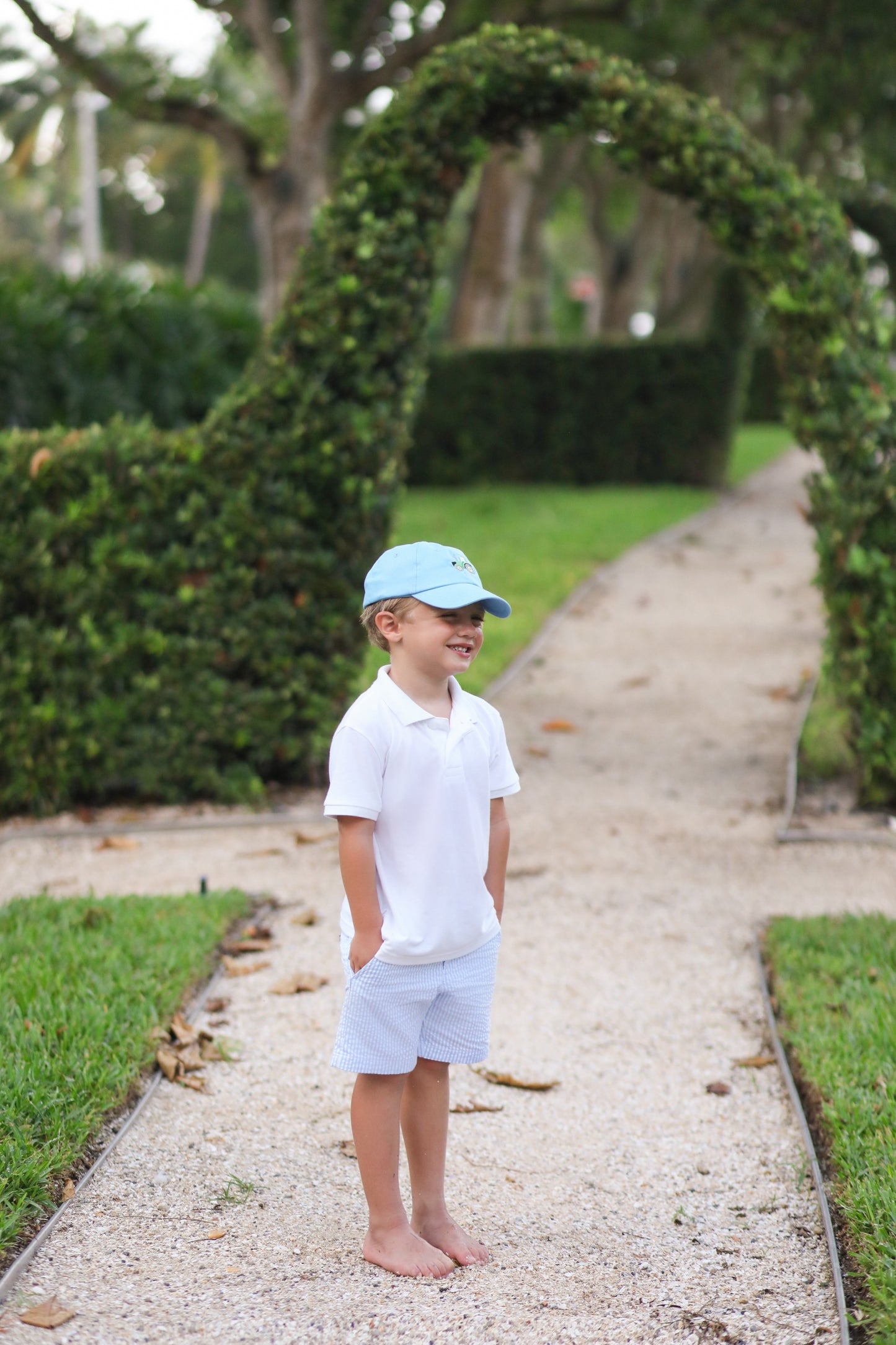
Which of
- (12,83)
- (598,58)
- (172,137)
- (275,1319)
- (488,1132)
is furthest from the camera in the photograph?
(172,137)

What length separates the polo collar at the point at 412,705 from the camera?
256cm

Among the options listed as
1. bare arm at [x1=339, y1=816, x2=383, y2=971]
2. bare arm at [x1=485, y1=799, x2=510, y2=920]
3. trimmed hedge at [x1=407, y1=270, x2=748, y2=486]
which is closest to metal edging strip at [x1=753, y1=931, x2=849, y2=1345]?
bare arm at [x1=485, y1=799, x2=510, y2=920]

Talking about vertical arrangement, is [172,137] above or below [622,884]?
above

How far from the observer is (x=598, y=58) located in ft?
18.6

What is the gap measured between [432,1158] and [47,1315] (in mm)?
831

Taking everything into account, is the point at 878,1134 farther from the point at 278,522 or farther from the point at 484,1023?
the point at 278,522

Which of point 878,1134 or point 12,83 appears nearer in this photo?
point 878,1134

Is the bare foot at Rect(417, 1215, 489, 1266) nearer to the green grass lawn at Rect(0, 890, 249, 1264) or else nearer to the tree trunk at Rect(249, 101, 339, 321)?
the green grass lawn at Rect(0, 890, 249, 1264)

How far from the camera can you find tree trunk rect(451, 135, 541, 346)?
18.2 meters

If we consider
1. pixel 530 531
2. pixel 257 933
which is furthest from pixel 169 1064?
pixel 530 531

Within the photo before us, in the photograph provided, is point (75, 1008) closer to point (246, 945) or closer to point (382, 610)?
point (246, 945)

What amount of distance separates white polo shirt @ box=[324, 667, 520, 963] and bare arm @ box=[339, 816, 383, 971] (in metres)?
0.02

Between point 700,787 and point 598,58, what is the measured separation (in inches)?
140

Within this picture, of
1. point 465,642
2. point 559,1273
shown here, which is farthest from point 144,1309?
point 465,642
